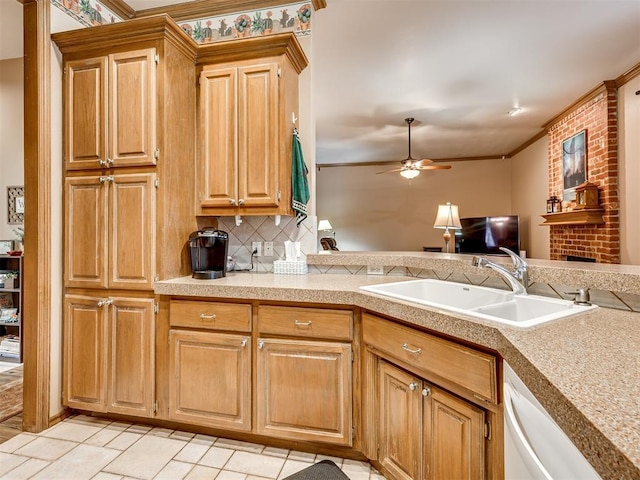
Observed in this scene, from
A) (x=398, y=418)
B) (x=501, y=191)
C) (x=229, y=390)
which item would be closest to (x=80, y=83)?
(x=229, y=390)

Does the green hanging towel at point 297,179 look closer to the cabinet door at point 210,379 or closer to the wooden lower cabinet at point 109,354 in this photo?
the cabinet door at point 210,379

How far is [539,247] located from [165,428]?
614 cm

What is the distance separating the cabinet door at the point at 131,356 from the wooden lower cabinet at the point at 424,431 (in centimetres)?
133

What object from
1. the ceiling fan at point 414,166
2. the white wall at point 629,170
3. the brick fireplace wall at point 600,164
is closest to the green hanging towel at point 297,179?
the ceiling fan at point 414,166

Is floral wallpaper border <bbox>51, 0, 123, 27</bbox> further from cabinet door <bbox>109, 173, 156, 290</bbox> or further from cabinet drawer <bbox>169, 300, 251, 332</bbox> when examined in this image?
cabinet drawer <bbox>169, 300, 251, 332</bbox>

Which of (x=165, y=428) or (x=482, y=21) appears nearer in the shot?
(x=165, y=428)

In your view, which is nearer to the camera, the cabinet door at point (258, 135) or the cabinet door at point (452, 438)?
the cabinet door at point (452, 438)

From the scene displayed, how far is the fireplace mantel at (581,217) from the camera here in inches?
165

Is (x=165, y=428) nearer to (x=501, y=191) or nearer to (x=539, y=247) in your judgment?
(x=539, y=247)

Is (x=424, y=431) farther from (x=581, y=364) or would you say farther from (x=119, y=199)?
(x=119, y=199)

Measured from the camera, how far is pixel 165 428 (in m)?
2.09

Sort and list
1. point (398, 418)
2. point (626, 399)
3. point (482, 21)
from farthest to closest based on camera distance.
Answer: point (482, 21), point (398, 418), point (626, 399)

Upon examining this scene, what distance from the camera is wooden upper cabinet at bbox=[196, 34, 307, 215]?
216cm

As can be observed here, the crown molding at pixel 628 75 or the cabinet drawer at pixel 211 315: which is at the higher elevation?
the crown molding at pixel 628 75
